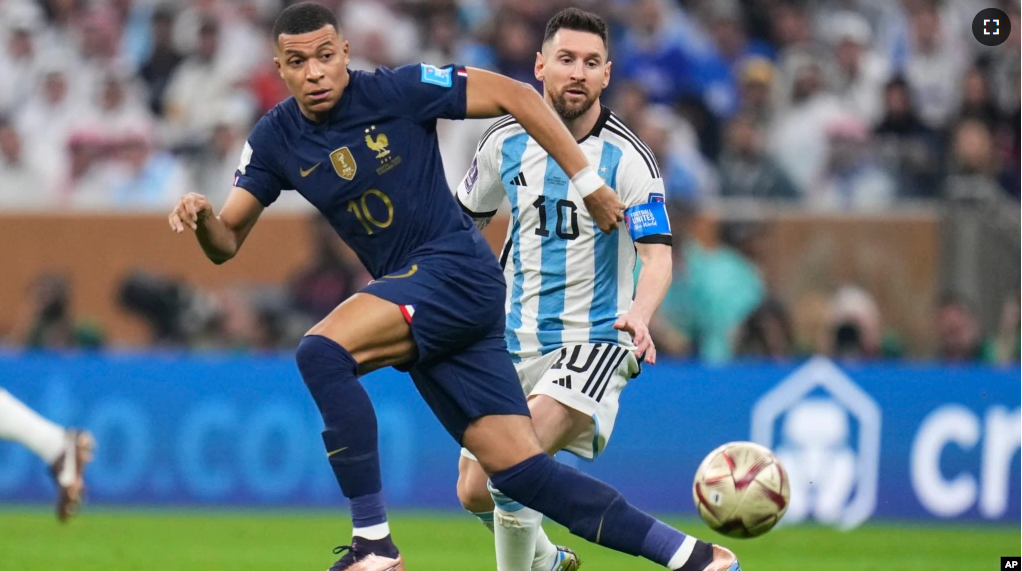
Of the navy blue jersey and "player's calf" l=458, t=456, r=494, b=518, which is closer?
the navy blue jersey

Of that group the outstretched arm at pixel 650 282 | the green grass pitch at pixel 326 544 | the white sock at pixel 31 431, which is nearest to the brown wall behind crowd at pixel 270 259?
the green grass pitch at pixel 326 544

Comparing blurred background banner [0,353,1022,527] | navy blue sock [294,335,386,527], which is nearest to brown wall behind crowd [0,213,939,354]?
blurred background banner [0,353,1022,527]

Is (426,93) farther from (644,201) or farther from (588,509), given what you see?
(588,509)

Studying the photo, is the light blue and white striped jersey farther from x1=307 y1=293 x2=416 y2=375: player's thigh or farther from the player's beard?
x1=307 y1=293 x2=416 y2=375: player's thigh

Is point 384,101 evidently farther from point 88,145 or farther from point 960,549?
point 88,145

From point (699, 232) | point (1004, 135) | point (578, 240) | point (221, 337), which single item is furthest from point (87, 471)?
point (1004, 135)

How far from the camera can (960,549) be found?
9.77 m

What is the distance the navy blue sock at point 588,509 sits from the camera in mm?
5691

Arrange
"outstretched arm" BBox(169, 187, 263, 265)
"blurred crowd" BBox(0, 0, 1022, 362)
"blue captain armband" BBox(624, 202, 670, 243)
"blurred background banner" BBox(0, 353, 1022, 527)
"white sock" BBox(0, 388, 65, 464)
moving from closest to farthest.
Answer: "outstretched arm" BBox(169, 187, 263, 265)
"blue captain armband" BBox(624, 202, 670, 243)
"white sock" BBox(0, 388, 65, 464)
"blurred background banner" BBox(0, 353, 1022, 527)
"blurred crowd" BBox(0, 0, 1022, 362)

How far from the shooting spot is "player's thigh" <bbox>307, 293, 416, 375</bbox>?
5562mm

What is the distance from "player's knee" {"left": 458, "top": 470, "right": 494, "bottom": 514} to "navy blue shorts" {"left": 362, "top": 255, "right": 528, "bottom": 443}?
958 mm

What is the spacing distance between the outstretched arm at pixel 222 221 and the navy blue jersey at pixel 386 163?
Result: 0.22 metres

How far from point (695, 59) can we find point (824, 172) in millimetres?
1913

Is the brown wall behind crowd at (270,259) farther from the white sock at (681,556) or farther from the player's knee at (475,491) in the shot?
the white sock at (681,556)
